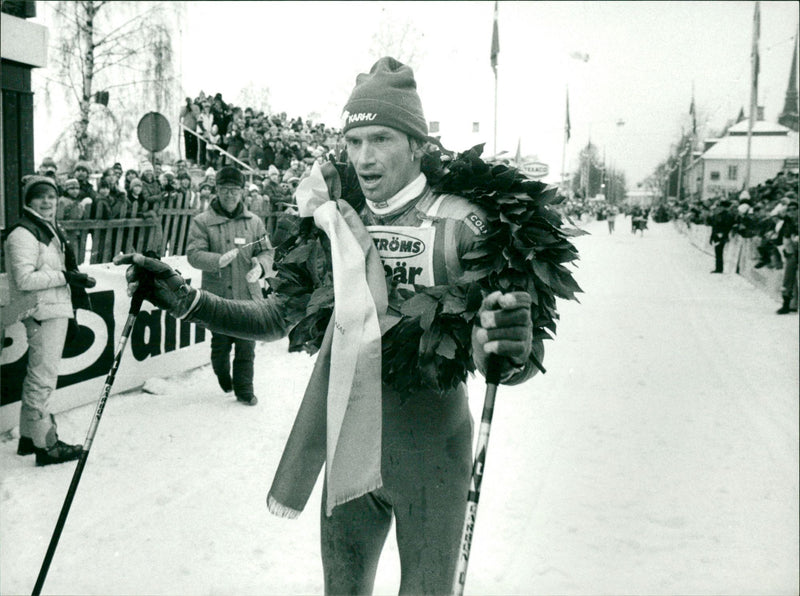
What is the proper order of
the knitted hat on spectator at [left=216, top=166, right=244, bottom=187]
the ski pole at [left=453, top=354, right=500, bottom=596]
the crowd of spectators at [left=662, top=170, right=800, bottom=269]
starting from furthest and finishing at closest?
the crowd of spectators at [left=662, top=170, right=800, bottom=269]
the knitted hat on spectator at [left=216, top=166, right=244, bottom=187]
the ski pole at [left=453, top=354, right=500, bottom=596]

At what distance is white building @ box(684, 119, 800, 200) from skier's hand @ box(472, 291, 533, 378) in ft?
127

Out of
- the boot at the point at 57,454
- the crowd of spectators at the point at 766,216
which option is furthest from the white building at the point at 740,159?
the boot at the point at 57,454

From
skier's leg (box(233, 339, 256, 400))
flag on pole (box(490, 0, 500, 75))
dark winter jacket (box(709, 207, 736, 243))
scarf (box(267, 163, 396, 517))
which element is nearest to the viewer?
scarf (box(267, 163, 396, 517))

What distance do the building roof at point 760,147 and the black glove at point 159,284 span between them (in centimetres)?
2376

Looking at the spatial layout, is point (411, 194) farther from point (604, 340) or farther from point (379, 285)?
point (604, 340)

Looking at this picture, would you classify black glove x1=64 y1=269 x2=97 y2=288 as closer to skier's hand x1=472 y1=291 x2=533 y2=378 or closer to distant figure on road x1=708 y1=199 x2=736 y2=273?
skier's hand x1=472 y1=291 x2=533 y2=378

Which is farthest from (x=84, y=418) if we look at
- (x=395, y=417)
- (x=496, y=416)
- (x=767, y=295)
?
(x=767, y=295)

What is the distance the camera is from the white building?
4081 centimetres

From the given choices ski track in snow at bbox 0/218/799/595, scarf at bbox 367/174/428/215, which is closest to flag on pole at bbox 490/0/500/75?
scarf at bbox 367/174/428/215

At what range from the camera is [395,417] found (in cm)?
247

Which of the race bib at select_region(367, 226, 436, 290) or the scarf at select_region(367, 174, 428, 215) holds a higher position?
the scarf at select_region(367, 174, 428, 215)

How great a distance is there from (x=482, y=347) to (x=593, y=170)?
115 metres

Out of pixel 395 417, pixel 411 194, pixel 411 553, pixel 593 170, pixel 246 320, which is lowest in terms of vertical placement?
pixel 411 553

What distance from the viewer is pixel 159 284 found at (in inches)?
103
